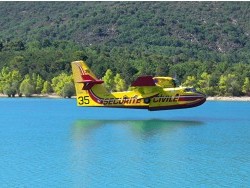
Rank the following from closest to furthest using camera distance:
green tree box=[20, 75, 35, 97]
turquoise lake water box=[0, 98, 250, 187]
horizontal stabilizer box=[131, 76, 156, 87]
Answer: turquoise lake water box=[0, 98, 250, 187] → horizontal stabilizer box=[131, 76, 156, 87] → green tree box=[20, 75, 35, 97]

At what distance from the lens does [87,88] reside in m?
59.8

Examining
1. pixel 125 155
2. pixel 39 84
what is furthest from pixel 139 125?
pixel 39 84

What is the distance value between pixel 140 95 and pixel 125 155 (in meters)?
23.9

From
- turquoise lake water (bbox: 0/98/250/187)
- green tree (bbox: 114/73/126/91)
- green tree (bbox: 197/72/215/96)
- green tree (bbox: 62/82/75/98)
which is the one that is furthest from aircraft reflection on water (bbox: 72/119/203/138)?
green tree (bbox: 62/82/75/98)

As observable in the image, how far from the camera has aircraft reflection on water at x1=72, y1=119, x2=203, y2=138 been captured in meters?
48.5

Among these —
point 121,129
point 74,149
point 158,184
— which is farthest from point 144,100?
point 158,184

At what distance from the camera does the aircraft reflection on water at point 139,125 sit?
48500 millimetres

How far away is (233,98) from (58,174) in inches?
3533

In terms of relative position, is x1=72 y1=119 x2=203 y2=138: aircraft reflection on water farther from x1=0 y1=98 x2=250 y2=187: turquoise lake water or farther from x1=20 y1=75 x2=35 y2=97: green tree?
x1=20 y1=75 x2=35 y2=97: green tree

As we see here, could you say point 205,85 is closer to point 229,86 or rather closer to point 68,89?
point 229,86

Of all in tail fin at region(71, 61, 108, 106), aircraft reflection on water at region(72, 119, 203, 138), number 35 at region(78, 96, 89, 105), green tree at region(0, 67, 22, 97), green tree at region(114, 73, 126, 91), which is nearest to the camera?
aircraft reflection on water at region(72, 119, 203, 138)

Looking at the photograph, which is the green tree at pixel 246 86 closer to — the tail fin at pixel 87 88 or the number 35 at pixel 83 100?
the tail fin at pixel 87 88

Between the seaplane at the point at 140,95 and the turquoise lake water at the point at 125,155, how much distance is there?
4.13m

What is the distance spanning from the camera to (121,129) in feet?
165
